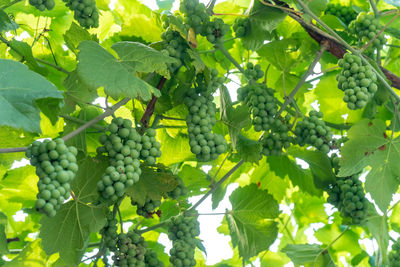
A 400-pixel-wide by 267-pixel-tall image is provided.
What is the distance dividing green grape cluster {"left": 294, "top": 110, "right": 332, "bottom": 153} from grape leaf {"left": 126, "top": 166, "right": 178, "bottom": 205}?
23.2 inches

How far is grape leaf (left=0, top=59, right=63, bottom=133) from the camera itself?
1.27m

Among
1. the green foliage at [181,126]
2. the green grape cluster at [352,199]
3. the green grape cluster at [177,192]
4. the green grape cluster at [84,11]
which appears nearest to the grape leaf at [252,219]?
the green foliage at [181,126]

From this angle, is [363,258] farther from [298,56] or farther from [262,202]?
[298,56]

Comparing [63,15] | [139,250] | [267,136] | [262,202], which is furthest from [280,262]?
[63,15]

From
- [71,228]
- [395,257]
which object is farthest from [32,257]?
[395,257]

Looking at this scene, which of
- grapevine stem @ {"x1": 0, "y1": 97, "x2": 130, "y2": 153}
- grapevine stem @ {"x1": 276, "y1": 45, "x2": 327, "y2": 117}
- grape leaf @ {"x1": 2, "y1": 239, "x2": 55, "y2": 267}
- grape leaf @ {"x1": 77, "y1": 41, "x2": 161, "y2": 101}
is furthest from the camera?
grapevine stem @ {"x1": 276, "y1": 45, "x2": 327, "y2": 117}

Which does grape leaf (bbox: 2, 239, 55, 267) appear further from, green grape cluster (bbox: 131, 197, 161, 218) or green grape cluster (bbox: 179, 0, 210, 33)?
green grape cluster (bbox: 179, 0, 210, 33)

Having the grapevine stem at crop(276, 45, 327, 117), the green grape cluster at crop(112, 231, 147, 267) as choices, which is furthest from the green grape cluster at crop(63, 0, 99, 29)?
the grapevine stem at crop(276, 45, 327, 117)

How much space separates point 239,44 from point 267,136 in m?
0.77

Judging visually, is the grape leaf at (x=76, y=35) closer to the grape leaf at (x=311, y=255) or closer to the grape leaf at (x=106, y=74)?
the grape leaf at (x=106, y=74)

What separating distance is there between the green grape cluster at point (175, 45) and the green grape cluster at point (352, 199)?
84 cm

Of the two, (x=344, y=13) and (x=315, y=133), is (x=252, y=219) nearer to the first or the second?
(x=315, y=133)

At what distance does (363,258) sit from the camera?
300cm

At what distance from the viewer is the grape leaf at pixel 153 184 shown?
1.83 meters
